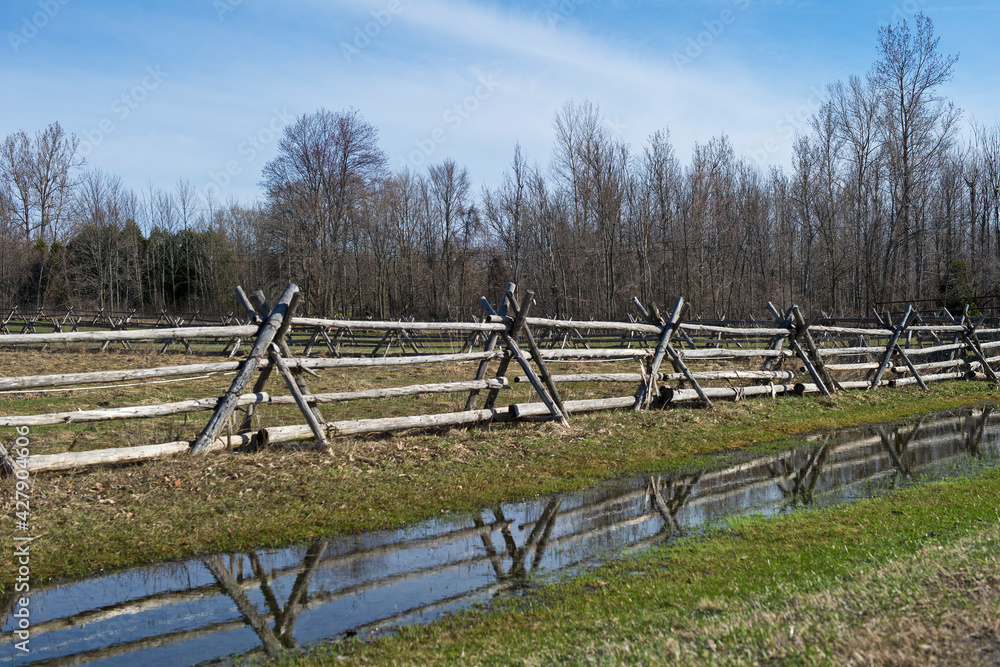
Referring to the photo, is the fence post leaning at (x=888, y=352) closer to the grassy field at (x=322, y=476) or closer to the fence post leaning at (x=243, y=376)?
the grassy field at (x=322, y=476)

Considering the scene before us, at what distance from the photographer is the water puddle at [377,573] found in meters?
4.68

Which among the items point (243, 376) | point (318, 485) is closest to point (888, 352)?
point (318, 485)

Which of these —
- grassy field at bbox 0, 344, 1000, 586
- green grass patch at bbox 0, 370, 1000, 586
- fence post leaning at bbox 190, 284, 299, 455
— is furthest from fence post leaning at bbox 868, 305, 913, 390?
fence post leaning at bbox 190, 284, 299, 455

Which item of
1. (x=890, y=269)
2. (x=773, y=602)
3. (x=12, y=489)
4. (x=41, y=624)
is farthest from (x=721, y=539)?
(x=890, y=269)

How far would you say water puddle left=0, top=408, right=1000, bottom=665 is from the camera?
4676 mm

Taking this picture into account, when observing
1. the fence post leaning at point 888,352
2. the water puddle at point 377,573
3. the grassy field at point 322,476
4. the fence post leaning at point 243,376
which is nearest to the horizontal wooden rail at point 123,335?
the fence post leaning at point 243,376

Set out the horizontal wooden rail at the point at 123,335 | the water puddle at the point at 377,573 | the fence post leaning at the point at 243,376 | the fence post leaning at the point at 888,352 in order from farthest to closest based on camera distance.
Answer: the fence post leaning at the point at 888,352 → the fence post leaning at the point at 243,376 → the horizontal wooden rail at the point at 123,335 → the water puddle at the point at 377,573

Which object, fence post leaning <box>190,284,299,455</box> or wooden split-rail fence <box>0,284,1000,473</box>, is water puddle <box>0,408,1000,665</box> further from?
wooden split-rail fence <box>0,284,1000,473</box>

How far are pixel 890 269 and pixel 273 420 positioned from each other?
4359 cm

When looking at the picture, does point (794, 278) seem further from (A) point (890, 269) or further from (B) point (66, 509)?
(B) point (66, 509)

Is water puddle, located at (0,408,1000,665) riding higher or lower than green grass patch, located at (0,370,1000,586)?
lower

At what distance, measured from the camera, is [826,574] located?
498cm

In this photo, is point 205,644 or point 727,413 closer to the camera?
point 205,644

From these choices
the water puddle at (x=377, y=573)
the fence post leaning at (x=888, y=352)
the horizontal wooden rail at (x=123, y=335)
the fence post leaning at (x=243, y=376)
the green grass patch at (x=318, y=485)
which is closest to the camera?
the water puddle at (x=377, y=573)
